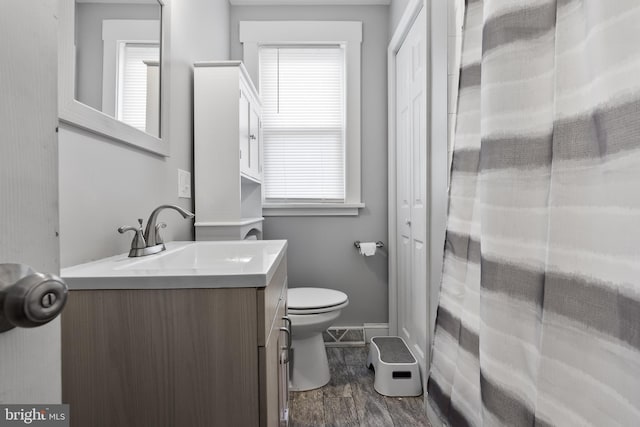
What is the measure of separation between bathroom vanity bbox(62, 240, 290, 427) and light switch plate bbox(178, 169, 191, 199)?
0.93 meters

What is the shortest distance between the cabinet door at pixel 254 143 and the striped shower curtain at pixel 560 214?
1418 millimetres

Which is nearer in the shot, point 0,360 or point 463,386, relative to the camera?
point 0,360

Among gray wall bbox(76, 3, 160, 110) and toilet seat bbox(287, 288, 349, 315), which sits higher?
gray wall bbox(76, 3, 160, 110)

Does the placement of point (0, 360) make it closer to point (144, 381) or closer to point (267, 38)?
point (144, 381)

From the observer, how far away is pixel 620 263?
0.57 m

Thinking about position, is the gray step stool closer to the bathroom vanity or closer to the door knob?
the bathroom vanity

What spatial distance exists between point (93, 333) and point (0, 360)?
51 centimetres

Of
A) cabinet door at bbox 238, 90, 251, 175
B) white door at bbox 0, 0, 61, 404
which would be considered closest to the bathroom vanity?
white door at bbox 0, 0, 61, 404

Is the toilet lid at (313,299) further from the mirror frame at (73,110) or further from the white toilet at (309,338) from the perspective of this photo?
the mirror frame at (73,110)

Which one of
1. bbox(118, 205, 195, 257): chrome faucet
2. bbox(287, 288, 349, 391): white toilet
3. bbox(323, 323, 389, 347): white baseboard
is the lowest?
bbox(323, 323, 389, 347): white baseboard

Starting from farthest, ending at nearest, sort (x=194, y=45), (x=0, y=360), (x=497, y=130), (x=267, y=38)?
(x=267, y=38) < (x=194, y=45) < (x=497, y=130) < (x=0, y=360)

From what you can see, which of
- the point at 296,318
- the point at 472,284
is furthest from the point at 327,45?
the point at 472,284

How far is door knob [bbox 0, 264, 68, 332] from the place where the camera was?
233mm

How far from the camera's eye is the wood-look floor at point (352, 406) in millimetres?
1602
